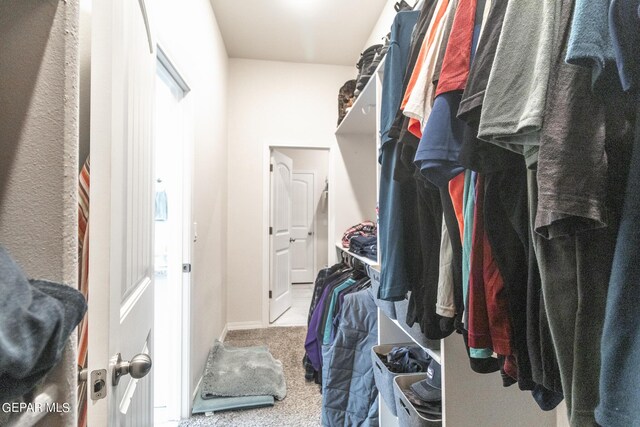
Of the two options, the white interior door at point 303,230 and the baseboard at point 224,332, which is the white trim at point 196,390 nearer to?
the baseboard at point 224,332

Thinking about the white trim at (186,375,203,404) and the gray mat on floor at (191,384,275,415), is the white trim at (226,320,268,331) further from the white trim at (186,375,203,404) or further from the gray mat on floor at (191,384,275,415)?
the gray mat on floor at (191,384,275,415)

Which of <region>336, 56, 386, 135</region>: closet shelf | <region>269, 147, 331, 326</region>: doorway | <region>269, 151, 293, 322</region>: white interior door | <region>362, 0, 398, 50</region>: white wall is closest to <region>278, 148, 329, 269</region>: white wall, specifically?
<region>269, 147, 331, 326</region>: doorway

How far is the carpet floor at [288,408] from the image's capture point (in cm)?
171

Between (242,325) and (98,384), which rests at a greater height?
(98,384)

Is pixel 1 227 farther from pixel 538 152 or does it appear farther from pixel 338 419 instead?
pixel 338 419

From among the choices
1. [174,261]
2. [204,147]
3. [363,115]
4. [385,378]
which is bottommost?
[385,378]

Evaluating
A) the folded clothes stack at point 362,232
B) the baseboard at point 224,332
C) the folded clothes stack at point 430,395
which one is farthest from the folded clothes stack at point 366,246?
the baseboard at point 224,332

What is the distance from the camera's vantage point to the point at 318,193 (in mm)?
5176

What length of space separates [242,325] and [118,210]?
2.79m

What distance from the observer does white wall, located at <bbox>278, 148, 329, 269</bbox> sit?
5.12 metres

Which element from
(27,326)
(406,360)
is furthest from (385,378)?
(27,326)

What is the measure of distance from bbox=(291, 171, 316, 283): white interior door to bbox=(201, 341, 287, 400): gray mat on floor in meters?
2.78

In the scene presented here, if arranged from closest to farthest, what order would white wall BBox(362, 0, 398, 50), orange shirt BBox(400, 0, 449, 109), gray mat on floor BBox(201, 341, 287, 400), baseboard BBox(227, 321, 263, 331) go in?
orange shirt BBox(400, 0, 449, 109) → gray mat on floor BBox(201, 341, 287, 400) → white wall BBox(362, 0, 398, 50) → baseboard BBox(227, 321, 263, 331)

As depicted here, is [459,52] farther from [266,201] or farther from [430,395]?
[266,201]
